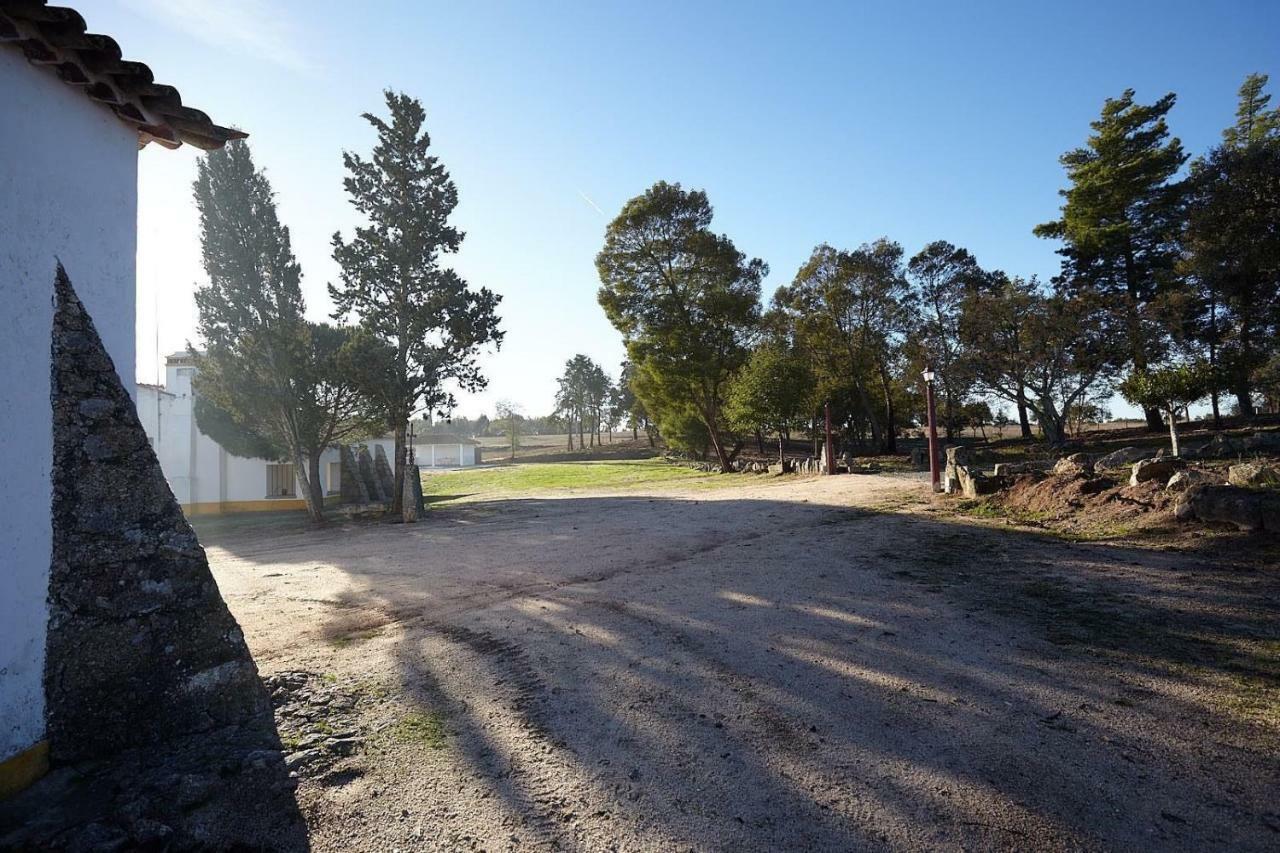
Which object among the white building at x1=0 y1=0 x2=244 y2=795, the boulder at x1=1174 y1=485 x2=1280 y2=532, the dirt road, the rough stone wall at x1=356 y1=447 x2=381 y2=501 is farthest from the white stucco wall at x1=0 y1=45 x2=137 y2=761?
the rough stone wall at x1=356 y1=447 x2=381 y2=501

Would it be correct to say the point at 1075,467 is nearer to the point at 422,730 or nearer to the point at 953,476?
the point at 953,476

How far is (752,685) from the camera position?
12.0 feet

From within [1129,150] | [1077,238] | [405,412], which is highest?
[1129,150]

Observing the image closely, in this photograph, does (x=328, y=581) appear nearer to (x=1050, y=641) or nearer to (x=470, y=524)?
(x=470, y=524)

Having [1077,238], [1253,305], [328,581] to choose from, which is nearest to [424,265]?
[328,581]

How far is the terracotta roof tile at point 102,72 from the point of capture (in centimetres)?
262

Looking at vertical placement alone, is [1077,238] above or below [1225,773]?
above

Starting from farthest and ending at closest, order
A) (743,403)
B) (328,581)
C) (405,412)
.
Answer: (743,403) < (405,412) < (328,581)

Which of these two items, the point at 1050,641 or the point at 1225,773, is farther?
the point at 1050,641

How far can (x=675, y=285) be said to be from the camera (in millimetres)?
27188

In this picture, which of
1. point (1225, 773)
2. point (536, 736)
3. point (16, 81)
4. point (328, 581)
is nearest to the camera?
point (1225, 773)

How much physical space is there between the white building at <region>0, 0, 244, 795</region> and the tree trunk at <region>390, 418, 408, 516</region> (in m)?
13.2

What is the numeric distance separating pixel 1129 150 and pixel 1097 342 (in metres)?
13.9

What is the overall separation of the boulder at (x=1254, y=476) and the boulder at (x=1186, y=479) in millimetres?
231
